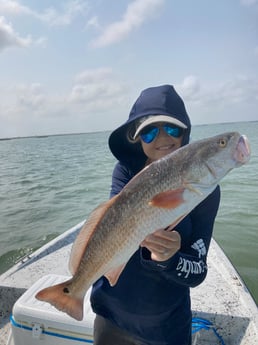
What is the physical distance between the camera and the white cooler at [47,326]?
303 centimetres

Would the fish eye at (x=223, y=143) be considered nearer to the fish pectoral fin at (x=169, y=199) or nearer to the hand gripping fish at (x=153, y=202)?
the hand gripping fish at (x=153, y=202)

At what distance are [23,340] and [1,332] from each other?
45.8 inches

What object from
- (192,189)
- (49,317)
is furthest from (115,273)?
(49,317)

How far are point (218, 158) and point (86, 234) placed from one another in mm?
954

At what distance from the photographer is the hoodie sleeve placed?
2.00 m

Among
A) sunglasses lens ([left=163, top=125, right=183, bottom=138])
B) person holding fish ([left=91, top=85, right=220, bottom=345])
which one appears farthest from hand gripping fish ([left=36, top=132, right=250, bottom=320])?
sunglasses lens ([left=163, top=125, right=183, bottom=138])

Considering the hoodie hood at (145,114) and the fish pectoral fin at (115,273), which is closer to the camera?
the fish pectoral fin at (115,273)

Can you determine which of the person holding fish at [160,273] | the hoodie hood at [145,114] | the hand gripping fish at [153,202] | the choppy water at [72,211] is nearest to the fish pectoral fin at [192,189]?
the hand gripping fish at [153,202]

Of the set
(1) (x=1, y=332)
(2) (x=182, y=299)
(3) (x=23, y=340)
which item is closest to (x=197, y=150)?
(2) (x=182, y=299)

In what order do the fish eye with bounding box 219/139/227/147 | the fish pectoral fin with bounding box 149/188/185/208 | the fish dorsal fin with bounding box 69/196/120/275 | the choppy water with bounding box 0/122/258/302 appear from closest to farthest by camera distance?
the fish pectoral fin with bounding box 149/188/185/208 < the fish eye with bounding box 219/139/227/147 < the fish dorsal fin with bounding box 69/196/120/275 < the choppy water with bounding box 0/122/258/302

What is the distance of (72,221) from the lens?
11.7 metres

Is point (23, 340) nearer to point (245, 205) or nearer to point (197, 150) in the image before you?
point (197, 150)

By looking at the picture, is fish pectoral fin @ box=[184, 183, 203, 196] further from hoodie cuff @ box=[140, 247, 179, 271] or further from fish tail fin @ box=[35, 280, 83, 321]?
fish tail fin @ box=[35, 280, 83, 321]

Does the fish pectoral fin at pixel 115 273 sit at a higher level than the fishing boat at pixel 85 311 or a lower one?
higher
